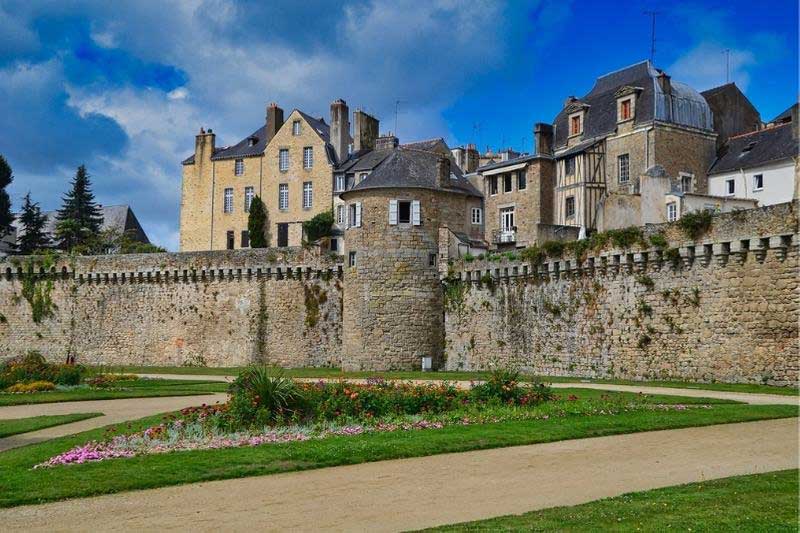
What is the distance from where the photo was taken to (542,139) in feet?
173

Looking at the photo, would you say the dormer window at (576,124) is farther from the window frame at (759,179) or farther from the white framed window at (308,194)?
the white framed window at (308,194)

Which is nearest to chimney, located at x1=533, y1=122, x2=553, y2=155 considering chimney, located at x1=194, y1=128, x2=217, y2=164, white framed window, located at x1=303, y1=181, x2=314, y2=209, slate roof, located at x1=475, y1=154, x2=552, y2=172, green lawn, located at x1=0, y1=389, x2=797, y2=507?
slate roof, located at x1=475, y1=154, x2=552, y2=172

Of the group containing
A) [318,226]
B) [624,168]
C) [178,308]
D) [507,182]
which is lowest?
[178,308]

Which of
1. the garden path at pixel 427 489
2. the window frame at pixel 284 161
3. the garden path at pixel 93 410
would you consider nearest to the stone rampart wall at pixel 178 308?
the window frame at pixel 284 161

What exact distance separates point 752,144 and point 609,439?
3677 cm

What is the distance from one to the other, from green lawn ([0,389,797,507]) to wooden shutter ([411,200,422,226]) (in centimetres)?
2307

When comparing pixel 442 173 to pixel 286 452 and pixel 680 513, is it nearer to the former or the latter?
pixel 286 452

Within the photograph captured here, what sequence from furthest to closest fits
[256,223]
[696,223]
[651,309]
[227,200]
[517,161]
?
1. [227,200]
2. [256,223]
3. [517,161]
4. [651,309]
5. [696,223]

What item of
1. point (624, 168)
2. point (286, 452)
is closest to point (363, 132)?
point (624, 168)

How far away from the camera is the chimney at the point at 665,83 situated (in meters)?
47.8

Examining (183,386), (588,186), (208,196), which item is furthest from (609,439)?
(208,196)

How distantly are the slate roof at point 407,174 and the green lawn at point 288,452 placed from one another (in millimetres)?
23358

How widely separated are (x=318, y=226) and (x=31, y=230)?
2956cm

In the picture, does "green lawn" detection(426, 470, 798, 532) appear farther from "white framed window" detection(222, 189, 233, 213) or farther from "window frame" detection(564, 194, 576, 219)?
"white framed window" detection(222, 189, 233, 213)
